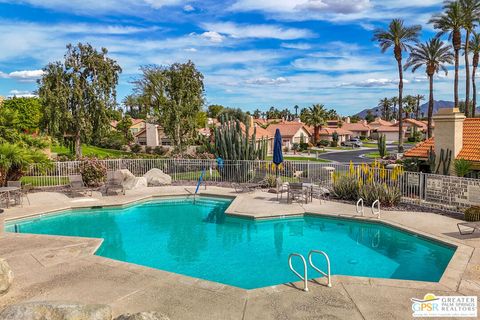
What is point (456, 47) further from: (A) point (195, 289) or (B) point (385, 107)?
(B) point (385, 107)

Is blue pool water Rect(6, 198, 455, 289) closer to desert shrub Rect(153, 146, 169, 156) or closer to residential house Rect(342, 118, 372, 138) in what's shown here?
desert shrub Rect(153, 146, 169, 156)

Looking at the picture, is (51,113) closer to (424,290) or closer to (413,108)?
(424,290)

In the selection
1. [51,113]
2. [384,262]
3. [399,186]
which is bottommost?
[384,262]

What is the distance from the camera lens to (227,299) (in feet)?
24.0

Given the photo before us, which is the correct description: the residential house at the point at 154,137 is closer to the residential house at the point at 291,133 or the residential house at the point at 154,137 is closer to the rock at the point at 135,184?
the residential house at the point at 291,133

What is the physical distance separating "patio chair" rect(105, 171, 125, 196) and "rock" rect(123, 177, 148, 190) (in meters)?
0.36

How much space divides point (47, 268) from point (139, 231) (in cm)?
500

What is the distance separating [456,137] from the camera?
1811 cm

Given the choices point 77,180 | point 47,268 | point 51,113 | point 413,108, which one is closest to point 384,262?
point 47,268

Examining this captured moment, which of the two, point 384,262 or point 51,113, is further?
point 51,113

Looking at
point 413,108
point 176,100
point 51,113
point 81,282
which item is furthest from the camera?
point 413,108

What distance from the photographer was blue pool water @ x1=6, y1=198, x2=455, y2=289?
990 cm

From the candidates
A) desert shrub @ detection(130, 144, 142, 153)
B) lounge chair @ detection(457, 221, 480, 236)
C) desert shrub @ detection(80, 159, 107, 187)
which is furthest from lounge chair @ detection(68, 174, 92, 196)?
desert shrub @ detection(130, 144, 142, 153)

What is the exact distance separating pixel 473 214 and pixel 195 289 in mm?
10485
